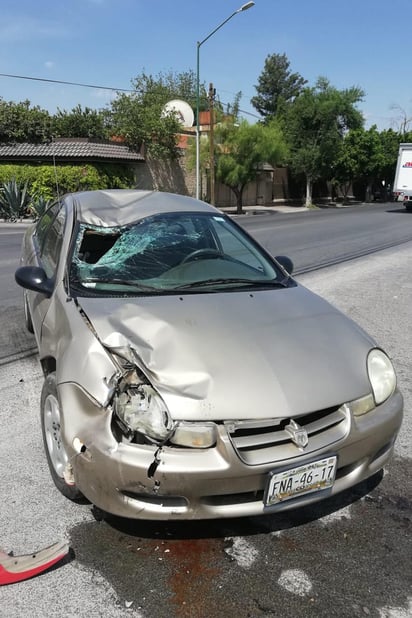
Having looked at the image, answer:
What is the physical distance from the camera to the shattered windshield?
122 inches

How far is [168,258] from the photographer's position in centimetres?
341

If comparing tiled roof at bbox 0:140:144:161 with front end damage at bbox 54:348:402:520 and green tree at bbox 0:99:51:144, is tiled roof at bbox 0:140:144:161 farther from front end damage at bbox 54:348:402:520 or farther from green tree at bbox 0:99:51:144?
front end damage at bbox 54:348:402:520

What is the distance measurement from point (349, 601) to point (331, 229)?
1715 centimetres

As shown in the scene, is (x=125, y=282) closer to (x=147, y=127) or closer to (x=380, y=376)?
(x=380, y=376)

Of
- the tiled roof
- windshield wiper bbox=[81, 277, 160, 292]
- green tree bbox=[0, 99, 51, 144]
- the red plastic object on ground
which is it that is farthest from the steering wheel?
green tree bbox=[0, 99, 51, 144]

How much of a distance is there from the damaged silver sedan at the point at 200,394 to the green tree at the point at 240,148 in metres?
25.9

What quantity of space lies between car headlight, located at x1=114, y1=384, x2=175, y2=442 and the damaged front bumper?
5cm

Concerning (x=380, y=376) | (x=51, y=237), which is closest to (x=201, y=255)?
(x=51, y=237)

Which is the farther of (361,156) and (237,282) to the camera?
(361,156)

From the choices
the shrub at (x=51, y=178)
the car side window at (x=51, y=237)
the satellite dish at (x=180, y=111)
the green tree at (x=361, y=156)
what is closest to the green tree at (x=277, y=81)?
the green tree at (x=361, y=156)

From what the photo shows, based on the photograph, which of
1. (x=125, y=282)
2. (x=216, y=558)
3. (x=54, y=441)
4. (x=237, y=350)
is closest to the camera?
(x=216, y=558)

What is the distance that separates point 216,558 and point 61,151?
2452cm

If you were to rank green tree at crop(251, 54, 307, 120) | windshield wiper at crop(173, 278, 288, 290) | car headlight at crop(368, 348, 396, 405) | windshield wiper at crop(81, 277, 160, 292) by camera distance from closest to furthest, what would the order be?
car headlight at crop(368, 348, 396, 405), windshield wiper at crop(81, 277, 160, 292), windshield wiper at crop(173, 278, 288, 290), green tree at crop(251, 54, 307, 120)

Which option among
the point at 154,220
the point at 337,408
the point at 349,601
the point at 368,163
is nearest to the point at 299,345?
the point at 337,408
